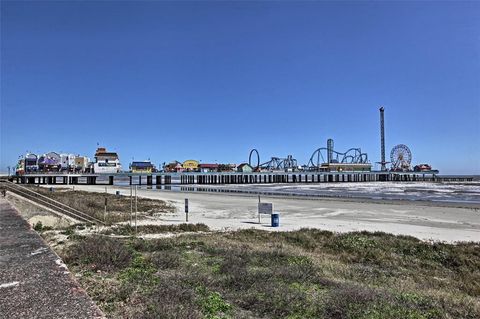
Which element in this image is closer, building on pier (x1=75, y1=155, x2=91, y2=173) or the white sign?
the white sign

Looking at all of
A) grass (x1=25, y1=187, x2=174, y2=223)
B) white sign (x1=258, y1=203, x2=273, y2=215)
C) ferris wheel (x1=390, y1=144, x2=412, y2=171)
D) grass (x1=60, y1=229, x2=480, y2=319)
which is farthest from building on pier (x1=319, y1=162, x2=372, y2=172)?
grass (x1=60, y1=229, x2=480, y2=319)

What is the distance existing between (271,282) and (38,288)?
3836mm

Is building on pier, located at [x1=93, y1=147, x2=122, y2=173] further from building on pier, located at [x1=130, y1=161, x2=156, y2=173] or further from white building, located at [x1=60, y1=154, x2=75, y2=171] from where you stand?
white building, located at [x1=60, y1=154, x2=75, y2=171]

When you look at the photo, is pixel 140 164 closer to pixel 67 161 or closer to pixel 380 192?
pixel 67 161

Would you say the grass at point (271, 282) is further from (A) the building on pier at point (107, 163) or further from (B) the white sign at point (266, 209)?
(A) the building on pier at point (107, 163)

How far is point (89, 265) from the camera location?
23.9 feet

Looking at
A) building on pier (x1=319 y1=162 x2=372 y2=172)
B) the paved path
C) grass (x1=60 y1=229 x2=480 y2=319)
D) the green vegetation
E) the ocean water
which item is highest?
building on pier (x1=319 y1=162 x2=372 y2=172)

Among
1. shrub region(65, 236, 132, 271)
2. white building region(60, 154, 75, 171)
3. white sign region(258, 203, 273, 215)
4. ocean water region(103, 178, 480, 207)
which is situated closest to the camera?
shrub region(65, 236, 132, 271)

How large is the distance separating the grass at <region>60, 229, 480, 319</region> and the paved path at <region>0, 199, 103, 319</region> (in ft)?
2.61

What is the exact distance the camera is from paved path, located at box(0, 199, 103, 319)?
342 centimetres

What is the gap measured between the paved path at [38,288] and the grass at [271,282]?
80cm

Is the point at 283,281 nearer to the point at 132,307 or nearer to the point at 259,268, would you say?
the point at 259,268

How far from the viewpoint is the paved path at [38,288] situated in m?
3.42

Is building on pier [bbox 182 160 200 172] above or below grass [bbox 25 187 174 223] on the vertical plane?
above
